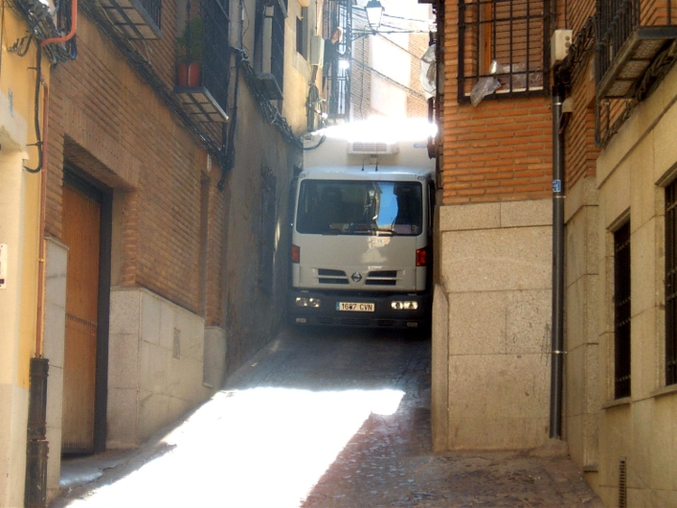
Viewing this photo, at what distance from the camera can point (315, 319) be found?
17.4 metres

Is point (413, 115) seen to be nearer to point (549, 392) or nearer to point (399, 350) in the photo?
point (399, 350)

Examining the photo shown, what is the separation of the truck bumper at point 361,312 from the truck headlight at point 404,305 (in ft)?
0.09

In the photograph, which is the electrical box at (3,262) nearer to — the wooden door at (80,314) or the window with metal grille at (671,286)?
the wooden door at (80,314)

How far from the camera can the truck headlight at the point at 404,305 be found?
17.2m

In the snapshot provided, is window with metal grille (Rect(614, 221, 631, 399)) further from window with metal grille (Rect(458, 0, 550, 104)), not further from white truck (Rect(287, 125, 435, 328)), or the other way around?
white truck (Rect(287, 125, 435, 328))

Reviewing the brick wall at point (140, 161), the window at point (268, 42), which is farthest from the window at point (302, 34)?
the brick wall at point (140, 161)

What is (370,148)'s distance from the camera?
60.6 feet

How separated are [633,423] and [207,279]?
25.6ft

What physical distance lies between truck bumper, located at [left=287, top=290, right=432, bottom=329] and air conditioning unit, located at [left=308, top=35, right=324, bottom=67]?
8321 mm

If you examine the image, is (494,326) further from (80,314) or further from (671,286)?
(80,314)

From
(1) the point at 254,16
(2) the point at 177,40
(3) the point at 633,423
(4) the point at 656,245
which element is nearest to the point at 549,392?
(3) the point at 633,423

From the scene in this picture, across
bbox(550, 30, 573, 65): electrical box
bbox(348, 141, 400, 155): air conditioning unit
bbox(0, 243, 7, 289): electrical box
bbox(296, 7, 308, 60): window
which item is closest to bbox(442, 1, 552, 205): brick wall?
bbox(550, 30, 573, 65): electrical box

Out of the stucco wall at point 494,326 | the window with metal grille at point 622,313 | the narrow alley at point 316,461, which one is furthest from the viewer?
the stucco wall at point 494,326

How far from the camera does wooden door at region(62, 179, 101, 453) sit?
11.0 meters
